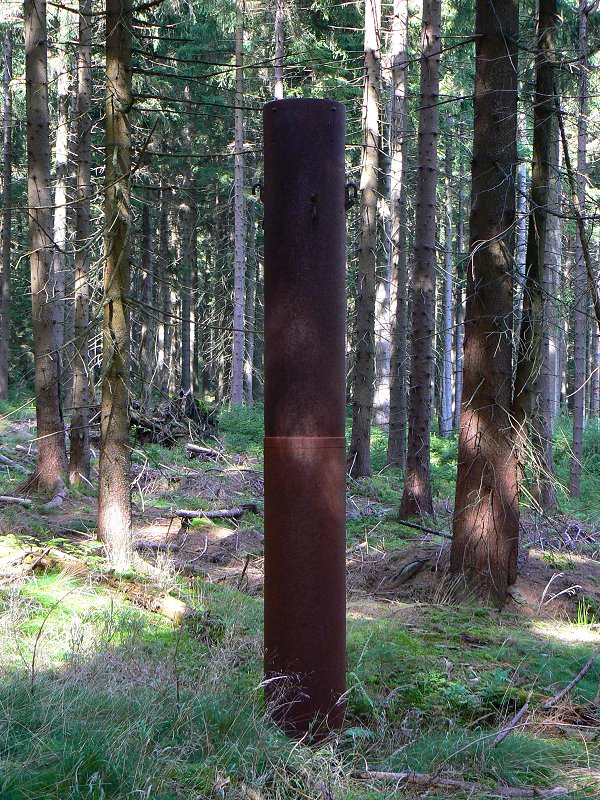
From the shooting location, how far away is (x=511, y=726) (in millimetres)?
4375

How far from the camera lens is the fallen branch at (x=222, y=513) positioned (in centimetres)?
1044

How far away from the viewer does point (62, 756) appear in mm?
3074

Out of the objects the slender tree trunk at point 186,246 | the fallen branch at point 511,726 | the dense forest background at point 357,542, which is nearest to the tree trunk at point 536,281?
the dense forest background at point 357,542

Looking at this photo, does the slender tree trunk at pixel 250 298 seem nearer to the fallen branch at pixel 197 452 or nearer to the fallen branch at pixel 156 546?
the fallen branch at pixel 197 452

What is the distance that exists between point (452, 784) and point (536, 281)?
212 inches

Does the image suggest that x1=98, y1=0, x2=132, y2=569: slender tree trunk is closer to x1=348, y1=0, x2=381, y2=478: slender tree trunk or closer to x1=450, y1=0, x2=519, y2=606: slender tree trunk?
x1=450, y1=0, x2=519, y2=606: slender tree trunk

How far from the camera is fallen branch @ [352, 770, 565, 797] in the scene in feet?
12.0

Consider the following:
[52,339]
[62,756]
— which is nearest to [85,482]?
[52,339]

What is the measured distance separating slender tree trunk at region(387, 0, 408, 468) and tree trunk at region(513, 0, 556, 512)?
8898mm

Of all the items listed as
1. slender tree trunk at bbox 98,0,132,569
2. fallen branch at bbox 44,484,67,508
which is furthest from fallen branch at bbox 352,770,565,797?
fallen branch at bbox 44,484,67,508

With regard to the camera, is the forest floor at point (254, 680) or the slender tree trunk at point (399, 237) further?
the slender tree trunk at point (399, 237)

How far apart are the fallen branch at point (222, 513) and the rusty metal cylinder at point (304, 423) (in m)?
6.32

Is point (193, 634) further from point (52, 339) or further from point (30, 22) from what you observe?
point (30, 22)

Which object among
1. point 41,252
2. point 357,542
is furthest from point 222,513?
point 41,252
